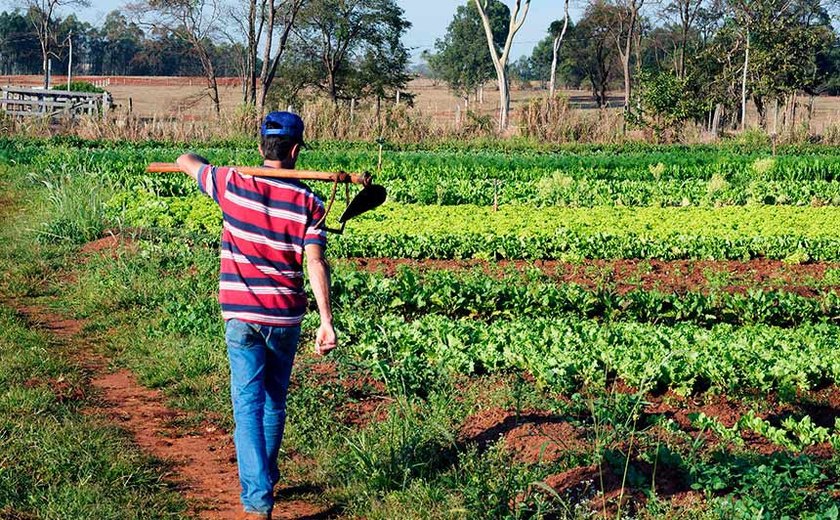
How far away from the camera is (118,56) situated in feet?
355

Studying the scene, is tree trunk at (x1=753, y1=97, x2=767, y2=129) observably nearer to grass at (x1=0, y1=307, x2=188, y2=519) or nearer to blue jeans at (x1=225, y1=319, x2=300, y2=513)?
grass at (x1=0, y1=307, x2=188, y2=519)

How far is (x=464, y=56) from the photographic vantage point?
7394 cm

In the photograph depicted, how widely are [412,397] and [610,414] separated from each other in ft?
4.29

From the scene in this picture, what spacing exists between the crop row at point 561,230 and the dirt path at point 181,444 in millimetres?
5525

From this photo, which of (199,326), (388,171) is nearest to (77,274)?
(199,326)

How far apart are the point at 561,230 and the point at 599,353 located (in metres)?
6.34

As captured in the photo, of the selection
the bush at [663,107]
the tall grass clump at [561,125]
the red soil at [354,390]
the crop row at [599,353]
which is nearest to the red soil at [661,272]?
the crop row at [599,353]

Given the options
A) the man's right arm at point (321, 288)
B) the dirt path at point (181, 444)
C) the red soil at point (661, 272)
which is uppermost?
the man's right arm at point (321, 288)

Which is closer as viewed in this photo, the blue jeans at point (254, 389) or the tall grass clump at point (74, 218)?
the blue jeans at point (254, 389)

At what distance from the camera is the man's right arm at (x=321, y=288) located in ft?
16.6

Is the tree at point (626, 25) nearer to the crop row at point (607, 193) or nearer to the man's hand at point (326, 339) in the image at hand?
the crop row at point (607, 193)

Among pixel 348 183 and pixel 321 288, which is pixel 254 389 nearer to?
pixel 321 288

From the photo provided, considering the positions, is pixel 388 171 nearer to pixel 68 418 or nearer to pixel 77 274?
pixel 77 274

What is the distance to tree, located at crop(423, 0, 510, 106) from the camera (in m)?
72.4
